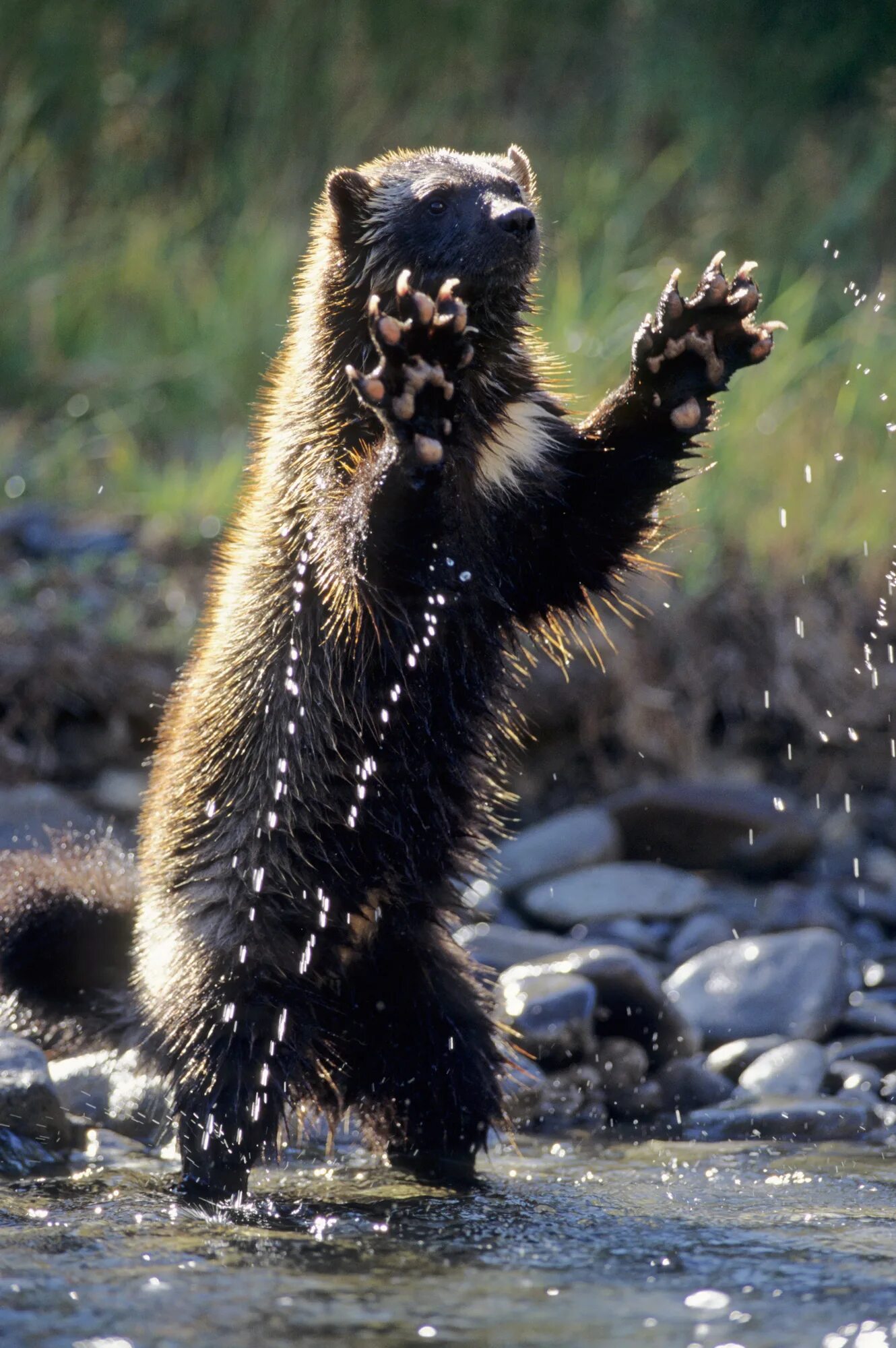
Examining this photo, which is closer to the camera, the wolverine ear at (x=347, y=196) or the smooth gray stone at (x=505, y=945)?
the wolverine ear at (x=347, y=196)

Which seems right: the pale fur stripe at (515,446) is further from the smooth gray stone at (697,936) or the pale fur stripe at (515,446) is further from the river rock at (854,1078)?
the smooth gray stone at (697,936)

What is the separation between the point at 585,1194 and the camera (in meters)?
3.62

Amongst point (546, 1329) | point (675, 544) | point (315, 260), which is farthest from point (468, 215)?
point (675, 544)

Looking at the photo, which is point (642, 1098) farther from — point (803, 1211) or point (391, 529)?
point (391, 529)

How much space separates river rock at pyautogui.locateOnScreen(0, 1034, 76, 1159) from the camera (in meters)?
3.84

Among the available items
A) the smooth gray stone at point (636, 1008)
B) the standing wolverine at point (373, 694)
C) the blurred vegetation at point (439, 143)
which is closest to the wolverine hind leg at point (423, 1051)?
the standing wolverine at point (373, 694)

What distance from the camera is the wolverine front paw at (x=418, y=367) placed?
322 cm

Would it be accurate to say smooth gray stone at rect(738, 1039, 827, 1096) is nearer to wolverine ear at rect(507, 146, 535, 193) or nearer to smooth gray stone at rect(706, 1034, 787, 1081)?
smooth gray stone at rect(706, 1034, 787, 1081)

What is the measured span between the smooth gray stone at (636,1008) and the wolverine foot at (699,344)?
66.3 inches

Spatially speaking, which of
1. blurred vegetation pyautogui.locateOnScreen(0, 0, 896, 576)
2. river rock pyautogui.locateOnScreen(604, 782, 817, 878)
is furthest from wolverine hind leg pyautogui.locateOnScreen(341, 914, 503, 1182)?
blurred vegetation pyautogui.locateOnScreen(0, 0, 896, 576)

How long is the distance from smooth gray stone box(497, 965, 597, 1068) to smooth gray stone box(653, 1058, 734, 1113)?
0.23m

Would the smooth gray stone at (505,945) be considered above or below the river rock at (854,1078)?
above

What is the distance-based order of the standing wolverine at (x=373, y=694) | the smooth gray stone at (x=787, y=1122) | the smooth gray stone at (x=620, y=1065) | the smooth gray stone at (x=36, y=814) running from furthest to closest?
the smooth gray stone at (x=36, y=814), the smooth gray stone at (x=620, y=1065), the smooth gray stone at (x=787, y=1122), the standing wolverine at (x=373, y=694)

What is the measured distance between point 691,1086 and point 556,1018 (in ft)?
1.31
